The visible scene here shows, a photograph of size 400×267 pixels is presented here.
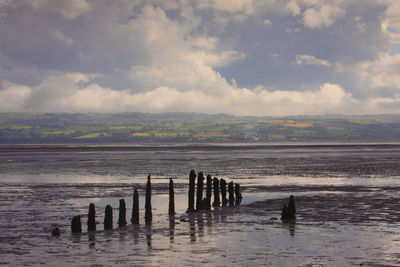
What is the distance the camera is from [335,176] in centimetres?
6412

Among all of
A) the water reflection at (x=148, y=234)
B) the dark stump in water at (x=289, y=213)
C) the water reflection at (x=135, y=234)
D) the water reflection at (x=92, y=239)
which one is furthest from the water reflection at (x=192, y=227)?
the dark stump in water at (x=289, y=213)

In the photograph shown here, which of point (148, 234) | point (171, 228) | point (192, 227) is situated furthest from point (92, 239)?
point (192, 227)

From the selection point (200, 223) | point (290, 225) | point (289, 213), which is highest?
point (289, 213)

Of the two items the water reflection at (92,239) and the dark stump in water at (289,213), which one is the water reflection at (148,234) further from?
the dark stump in water at (289,213)

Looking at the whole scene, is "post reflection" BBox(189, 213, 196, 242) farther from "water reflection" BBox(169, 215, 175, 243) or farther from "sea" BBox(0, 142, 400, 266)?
"water reflection" BBox(169, 215, 175, 243)

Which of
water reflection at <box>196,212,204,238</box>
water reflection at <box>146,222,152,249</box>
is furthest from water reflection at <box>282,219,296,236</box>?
water reflection at <box>146,222,152,249</box>

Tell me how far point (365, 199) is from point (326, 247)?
18.5m

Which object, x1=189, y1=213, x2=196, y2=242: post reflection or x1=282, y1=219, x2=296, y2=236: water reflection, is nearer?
x1=189, y1=213, x2=196, y2=242: post reflection

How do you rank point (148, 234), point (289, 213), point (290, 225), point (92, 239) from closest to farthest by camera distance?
point (92, 239), point (148, 234), point (290, 225), point (289, 213)

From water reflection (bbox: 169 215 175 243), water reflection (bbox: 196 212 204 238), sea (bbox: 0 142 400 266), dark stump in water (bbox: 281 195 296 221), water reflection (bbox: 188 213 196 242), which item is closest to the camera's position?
sea (bbox: 0 142 400 266)

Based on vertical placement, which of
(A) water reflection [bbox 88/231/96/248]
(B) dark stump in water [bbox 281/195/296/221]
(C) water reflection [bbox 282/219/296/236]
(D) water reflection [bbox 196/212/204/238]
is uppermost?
(B) dark stump in water [bbox 281/195/296/221]

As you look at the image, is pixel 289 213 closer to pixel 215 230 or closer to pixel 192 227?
pixel 215 230

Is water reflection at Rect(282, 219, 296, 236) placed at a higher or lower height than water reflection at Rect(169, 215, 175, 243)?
higher

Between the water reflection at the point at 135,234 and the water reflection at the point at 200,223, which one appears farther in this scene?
the water reflection at the point at 200,223
